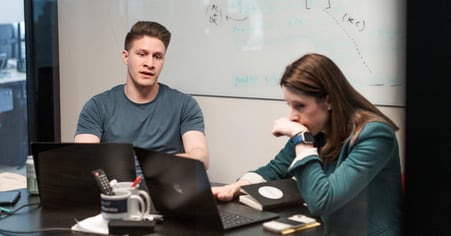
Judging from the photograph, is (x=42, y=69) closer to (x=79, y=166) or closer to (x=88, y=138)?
(x=88, y=138)

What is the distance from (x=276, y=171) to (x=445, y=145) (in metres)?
1.05

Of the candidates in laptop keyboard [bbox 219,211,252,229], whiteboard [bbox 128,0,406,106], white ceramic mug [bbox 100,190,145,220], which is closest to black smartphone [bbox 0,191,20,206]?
white ceramic mug [bbox 100,190,145,220]

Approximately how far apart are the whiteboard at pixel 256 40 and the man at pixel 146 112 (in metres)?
0.26

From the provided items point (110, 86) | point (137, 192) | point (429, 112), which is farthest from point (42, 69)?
point (429, 112)

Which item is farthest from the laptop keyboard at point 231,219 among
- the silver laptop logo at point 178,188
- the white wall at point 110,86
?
the white wall at point 110,86

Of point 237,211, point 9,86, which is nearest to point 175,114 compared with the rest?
point 237,211

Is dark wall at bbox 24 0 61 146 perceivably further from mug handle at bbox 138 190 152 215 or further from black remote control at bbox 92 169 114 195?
mug handle at bbox 138 190 152 215

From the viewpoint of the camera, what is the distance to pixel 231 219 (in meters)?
1.33

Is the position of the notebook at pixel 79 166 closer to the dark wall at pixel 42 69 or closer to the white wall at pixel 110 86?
the white wall at pixel 110 86

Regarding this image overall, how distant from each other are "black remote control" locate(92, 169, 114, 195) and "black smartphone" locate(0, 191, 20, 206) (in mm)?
329

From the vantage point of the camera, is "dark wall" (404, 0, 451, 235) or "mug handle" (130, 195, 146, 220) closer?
"dark wall" (404, 0, 451, 235)

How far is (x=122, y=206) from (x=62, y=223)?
7.9 inches

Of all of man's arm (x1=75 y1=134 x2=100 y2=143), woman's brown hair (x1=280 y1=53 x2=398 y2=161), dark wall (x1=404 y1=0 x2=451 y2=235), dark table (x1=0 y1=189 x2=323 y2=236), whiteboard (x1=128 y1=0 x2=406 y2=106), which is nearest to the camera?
dark wall (x1=404 y1=0 x2=451 y2=235)

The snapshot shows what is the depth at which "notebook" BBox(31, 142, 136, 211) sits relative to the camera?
1467 millimetres
